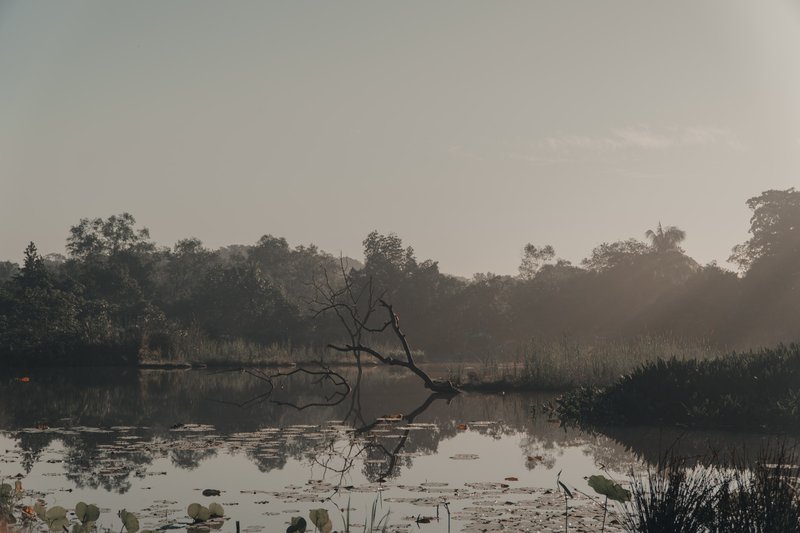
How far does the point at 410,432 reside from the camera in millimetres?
19250

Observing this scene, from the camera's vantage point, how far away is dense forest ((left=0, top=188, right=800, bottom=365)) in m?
44.2

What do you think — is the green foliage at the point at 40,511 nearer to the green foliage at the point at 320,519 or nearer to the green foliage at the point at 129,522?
the green foliage at the point at 129,522

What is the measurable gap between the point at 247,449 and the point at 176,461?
5.17 feet

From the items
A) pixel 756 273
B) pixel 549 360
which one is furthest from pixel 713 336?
pixel 549 360

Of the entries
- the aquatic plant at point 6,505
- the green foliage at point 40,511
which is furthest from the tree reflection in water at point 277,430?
the green foliage at point 40,511

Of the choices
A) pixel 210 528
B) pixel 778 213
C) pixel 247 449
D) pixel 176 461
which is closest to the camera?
pixel 210 528

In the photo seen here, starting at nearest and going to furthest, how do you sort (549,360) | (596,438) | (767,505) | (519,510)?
(767,505), (519,510), (596,438), (549,360)

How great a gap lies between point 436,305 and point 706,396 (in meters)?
36.4

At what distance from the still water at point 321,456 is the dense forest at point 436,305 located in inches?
521

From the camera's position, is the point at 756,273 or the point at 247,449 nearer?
the point at 247,449

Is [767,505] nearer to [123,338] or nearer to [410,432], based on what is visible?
[410,432]

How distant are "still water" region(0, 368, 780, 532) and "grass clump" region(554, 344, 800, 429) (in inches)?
43.5

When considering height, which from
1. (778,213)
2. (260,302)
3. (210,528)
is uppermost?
(778,213)

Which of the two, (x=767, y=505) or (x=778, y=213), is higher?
(x=778, y=213)
